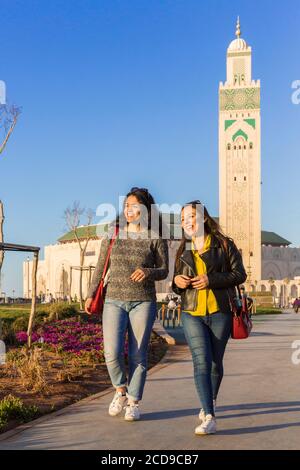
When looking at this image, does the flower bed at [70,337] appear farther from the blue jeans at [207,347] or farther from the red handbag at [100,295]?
the blue jeans at [207,347]

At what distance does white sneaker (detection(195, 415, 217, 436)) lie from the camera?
4.51 metres

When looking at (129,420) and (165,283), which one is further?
(165,283)

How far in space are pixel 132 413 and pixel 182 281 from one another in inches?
46.3

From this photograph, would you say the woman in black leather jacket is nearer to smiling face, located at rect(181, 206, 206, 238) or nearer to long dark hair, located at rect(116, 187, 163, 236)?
smiling face, located at rect(181, 206, 206, 238)

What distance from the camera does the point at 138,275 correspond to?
16.6ft

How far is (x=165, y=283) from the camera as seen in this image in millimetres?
93000

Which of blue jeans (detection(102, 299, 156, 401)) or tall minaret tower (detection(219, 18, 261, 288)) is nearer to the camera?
blue jeans (detection(102, 299, 156, 401))

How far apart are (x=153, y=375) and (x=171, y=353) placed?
9.97 ft

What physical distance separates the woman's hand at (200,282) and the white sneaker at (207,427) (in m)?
0.94

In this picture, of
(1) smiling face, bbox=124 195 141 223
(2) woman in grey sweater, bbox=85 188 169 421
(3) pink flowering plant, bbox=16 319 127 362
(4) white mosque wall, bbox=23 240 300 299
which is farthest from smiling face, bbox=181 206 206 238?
(4) white mosque wall, bbox=23 240 300 299

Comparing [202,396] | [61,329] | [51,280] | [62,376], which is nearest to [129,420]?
[202,396]

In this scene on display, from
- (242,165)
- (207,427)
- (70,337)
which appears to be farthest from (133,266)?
(242,165)

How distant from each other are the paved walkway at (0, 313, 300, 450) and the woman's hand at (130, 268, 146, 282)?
113 cm
